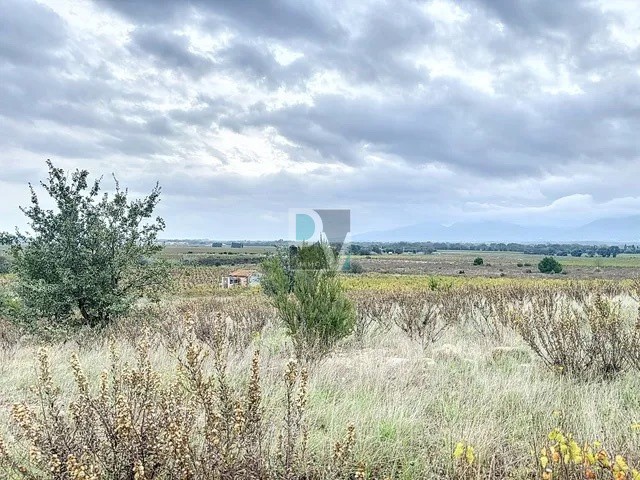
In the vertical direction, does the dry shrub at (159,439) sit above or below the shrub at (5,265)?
below

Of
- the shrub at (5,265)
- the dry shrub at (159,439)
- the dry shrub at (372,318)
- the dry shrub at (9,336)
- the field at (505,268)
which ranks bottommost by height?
the field at (505,268)

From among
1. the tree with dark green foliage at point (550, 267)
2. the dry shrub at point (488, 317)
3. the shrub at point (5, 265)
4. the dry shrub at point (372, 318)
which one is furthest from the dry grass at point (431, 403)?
the tree with dark green foliage at point (550, 267)

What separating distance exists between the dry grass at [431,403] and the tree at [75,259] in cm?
192

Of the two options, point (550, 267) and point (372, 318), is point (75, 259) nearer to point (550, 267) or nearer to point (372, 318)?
point (372, 318)

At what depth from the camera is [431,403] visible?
4.52 m

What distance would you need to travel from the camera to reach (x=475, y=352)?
725 cm

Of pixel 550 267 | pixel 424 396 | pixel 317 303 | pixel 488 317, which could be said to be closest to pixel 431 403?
pixel 424 396

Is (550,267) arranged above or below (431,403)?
below

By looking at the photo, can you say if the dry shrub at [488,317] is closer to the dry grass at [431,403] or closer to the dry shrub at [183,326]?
the dry grass at [431,403]

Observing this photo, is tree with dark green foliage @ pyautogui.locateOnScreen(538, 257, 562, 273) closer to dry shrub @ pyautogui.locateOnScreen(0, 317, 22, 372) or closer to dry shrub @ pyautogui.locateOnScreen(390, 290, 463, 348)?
dry shrub @ pyautogui.locateOnScreen(390, 290, 463, 348)

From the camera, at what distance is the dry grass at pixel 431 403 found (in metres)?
3.36

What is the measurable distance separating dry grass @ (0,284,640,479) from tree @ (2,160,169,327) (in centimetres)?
192

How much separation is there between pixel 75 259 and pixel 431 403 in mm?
8056

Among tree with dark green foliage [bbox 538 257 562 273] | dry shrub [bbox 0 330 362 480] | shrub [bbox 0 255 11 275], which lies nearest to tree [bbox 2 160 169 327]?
shrub [bbox 0 255 11 275]
